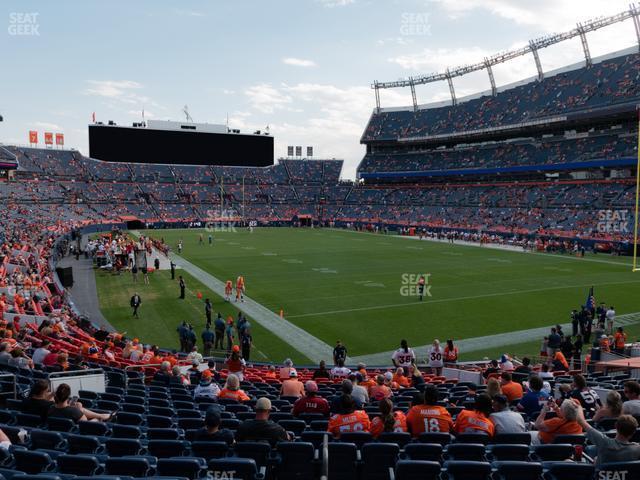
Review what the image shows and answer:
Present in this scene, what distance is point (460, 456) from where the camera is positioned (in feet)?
17.9

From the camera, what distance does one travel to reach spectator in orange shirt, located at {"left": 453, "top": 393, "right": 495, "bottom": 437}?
19.6 feet

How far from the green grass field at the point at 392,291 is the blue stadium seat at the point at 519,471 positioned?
12.7 metres

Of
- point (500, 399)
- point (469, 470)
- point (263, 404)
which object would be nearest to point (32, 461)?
point (263, 404)

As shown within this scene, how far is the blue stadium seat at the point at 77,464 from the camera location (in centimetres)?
480

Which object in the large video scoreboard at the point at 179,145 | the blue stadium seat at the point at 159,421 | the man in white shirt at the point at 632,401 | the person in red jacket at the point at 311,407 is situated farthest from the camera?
the large video scoreboard at the point at 179,145

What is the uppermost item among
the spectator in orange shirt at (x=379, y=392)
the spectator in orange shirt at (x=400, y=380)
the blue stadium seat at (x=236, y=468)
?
the blue stadium seat at (x=236, y=468)

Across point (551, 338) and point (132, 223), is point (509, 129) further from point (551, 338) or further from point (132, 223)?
point (551, 338)

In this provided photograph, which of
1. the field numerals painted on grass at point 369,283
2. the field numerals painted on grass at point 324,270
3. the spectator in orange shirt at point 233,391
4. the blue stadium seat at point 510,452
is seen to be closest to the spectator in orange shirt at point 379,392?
the spectator in orange shirt at point 233,391

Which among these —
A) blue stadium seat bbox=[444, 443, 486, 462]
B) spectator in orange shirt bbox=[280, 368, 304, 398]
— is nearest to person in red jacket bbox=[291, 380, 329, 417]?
spectator in orange shirt bbox=[280, 368, 304, 398]

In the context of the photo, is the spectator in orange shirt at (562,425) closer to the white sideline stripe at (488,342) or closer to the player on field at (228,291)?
the white sideline stripe at (488,342)

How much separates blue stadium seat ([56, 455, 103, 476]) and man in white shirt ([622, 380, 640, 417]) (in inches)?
245

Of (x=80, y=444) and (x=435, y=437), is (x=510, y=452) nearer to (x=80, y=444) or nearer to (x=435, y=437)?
(x=435, y=437)

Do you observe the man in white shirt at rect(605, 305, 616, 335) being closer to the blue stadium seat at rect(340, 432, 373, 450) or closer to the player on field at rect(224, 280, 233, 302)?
the player on field at rect(224, 280, 233, 302)

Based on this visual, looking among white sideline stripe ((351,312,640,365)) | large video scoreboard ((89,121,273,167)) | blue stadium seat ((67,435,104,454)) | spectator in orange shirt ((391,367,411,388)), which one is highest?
large video scoreboard ((89,121,273,167))
